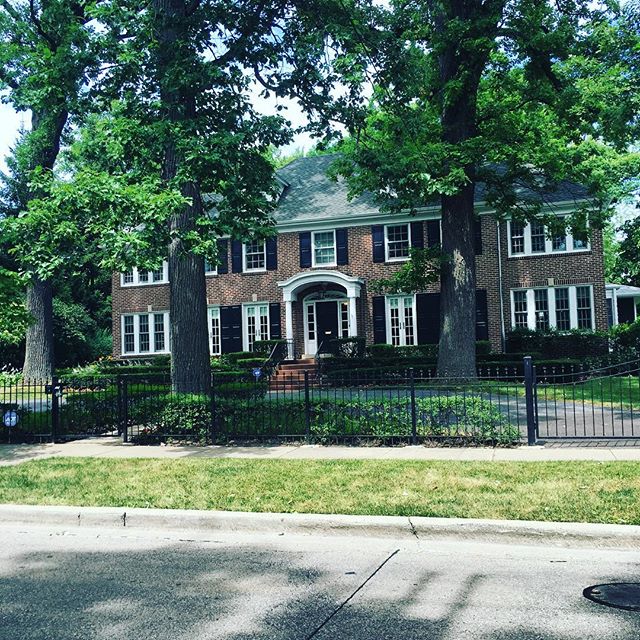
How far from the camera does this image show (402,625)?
Answer: 13.7 feet

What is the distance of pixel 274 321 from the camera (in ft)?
97.5

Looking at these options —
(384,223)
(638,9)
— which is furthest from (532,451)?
(384,223)

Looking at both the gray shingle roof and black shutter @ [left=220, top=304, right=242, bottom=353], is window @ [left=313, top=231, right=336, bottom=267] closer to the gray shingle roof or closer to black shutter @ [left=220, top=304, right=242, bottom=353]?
the gray shingle roof

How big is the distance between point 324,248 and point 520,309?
883 centimetres

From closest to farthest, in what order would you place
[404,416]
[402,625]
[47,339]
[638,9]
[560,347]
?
[402,625] < [404,416] < [638,9] < [560,347] < [47,339]

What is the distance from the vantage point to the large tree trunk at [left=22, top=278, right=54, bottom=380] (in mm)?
27047

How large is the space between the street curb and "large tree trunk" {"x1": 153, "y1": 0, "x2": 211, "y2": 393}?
589 cm

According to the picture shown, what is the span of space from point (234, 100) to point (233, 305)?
17620 mm

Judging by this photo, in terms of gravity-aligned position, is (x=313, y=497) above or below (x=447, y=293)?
below

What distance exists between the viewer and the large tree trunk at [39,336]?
27047 millimetres

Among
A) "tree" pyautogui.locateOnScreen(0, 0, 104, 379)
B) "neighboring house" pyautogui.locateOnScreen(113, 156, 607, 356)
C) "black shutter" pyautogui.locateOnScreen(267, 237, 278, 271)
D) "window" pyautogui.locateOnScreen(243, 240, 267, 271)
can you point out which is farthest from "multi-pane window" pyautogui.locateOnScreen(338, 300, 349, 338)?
"tree" pyautogui.locateOnScreen(0, 0, 104, 379)

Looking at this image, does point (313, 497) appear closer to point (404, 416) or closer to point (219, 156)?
point (404, 416)

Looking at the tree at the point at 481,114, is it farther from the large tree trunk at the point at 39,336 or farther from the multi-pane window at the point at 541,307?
the large tree trunk at the point at 39,336

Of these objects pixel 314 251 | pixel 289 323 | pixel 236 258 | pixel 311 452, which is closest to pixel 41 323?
pixel 236 258
